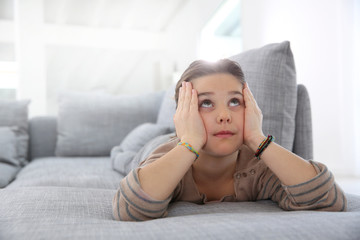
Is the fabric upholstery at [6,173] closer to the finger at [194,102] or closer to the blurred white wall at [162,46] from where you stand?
the finger at [194,102]

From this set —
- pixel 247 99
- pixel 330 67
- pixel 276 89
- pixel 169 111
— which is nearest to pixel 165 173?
pixel 247 99

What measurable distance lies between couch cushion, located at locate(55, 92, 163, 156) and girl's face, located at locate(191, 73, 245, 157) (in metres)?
1.64

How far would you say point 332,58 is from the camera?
2.25m

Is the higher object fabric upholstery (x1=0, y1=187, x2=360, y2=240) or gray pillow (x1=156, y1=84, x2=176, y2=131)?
gray pillow (x1=156, y1=84, x2=176, y2=131)

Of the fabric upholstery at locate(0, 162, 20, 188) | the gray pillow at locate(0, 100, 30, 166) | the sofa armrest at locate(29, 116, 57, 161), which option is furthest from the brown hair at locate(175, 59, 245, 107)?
the sofa armrest at locate(29, 116, 57, 161)

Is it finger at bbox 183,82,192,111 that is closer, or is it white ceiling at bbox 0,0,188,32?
finger at bbox 183,82,192,111

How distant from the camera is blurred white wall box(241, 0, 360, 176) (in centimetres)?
209

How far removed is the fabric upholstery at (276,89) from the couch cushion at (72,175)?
69 centimetres

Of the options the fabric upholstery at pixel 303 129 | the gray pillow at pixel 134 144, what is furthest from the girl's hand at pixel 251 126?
the gray pillow at pixel 134 144

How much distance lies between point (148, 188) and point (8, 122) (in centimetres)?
198

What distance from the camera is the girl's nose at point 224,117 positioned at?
784 mm

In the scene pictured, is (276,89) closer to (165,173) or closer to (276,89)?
(276,89)

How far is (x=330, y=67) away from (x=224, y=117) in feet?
5.95

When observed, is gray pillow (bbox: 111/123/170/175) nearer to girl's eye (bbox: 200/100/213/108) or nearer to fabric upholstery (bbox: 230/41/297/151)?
fabric upholstery (bbox: 230/41/297/151)
